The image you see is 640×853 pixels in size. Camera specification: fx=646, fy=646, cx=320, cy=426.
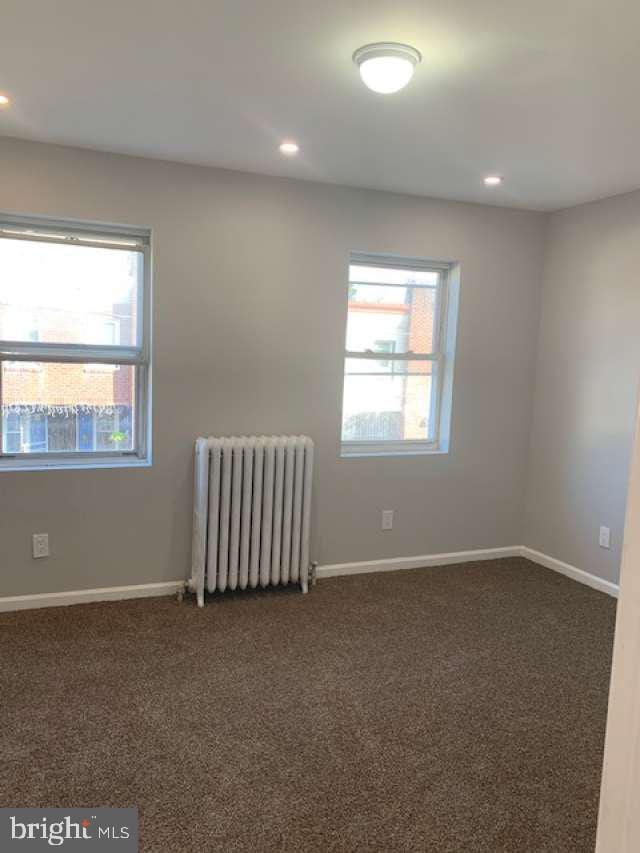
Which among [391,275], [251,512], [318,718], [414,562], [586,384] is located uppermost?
[391,275]

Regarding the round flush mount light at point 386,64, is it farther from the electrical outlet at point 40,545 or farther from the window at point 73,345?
the electrical outlet at point 40,545

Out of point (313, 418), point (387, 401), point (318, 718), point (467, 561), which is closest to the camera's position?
point (318, 718)

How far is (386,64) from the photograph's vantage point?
214 cm

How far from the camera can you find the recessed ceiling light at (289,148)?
3129mm

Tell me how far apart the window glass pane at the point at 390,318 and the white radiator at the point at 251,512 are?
847 mm

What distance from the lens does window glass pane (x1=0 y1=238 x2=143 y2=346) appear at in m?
3.45

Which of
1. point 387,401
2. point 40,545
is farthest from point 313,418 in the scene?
point 40,545

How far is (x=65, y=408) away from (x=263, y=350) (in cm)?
117

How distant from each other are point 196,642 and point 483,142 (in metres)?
2.76

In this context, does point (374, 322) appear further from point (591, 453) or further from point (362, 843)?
point (362, 843)

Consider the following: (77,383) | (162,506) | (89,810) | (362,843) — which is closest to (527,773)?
(362,843)

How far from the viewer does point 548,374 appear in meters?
4.51

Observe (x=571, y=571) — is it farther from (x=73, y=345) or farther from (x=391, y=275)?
(x=73, y=345)

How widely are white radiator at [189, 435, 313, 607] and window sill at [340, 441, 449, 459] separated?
46 cm
